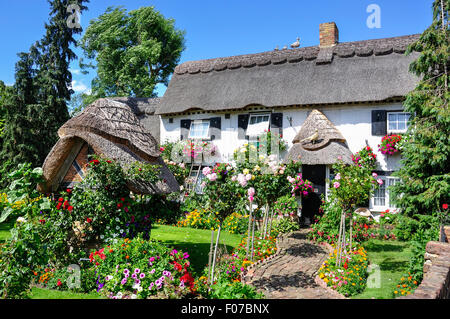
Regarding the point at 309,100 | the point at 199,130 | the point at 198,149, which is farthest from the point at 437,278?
the point at 199,130

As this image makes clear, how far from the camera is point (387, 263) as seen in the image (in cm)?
805

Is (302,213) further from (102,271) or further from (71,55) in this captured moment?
(71,55)

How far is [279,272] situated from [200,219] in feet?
20.2

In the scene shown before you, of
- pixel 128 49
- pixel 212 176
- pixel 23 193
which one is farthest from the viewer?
pixel 128 49

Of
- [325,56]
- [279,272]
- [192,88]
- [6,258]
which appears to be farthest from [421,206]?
[192,88]

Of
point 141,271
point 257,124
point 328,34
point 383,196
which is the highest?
point 328,34

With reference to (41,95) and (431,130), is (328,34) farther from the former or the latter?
(41,95)

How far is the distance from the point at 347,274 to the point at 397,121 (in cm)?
846

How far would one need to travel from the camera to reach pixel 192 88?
17.1 meters

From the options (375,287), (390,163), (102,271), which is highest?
(390,163)

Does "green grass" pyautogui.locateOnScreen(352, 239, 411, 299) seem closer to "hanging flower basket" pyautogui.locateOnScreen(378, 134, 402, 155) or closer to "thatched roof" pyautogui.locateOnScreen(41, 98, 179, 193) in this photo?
"hanging flower basket" pyautogui.locateOnScreen(378, 134, 402, 155)

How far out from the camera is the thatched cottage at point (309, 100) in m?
13.0

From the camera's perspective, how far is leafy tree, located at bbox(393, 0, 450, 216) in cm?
757

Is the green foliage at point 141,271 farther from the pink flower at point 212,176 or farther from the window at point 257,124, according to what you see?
the window at point 257,124
